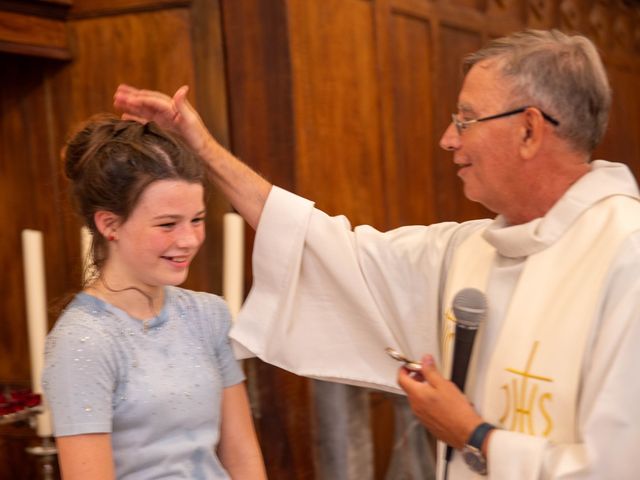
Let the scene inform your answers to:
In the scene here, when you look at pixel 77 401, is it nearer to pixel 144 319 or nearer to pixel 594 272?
pixel 144 319

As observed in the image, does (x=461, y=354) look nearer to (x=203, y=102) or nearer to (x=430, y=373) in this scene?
(x=430, y=373)

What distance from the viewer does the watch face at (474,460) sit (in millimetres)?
2191

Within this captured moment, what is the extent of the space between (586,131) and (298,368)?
3.50ft

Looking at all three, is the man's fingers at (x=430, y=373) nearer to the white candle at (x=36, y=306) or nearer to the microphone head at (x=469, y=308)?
the microphone head at (x=469, y=308)

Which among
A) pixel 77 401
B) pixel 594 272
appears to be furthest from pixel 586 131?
pixel 77 401

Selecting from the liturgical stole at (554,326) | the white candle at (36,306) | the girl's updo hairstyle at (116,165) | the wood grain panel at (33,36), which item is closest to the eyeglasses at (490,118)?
the liturgical stole at (554,326)

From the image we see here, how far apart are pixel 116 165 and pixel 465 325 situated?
2.89 ft

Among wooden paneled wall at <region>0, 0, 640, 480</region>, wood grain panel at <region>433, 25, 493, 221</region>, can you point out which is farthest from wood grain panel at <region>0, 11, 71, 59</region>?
wood grain panel at <region>433, 25, 493, 221</region>

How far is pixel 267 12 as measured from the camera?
3.90 metres

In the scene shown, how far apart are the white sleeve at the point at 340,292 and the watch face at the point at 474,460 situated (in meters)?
0.50

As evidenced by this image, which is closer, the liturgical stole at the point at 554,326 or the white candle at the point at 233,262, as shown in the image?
the liturgical stole at the point at 554,326

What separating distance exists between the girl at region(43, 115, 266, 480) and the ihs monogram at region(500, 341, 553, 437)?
2.10ft

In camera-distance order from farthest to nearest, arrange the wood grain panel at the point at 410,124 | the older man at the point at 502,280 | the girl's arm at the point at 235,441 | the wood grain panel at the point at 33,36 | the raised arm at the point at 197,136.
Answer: the wood grain panel at the point at 410,124 → the wood grain panel at the point at 33,36 → the raised arm at the point at 197,136 → the girl's arm at the point at 235,441 → the older man at the point at 502,280

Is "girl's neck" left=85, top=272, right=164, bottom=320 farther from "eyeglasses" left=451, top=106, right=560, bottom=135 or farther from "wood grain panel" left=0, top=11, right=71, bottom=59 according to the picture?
"wood grain panel" left=0, top=11, right=71, bottom=59
